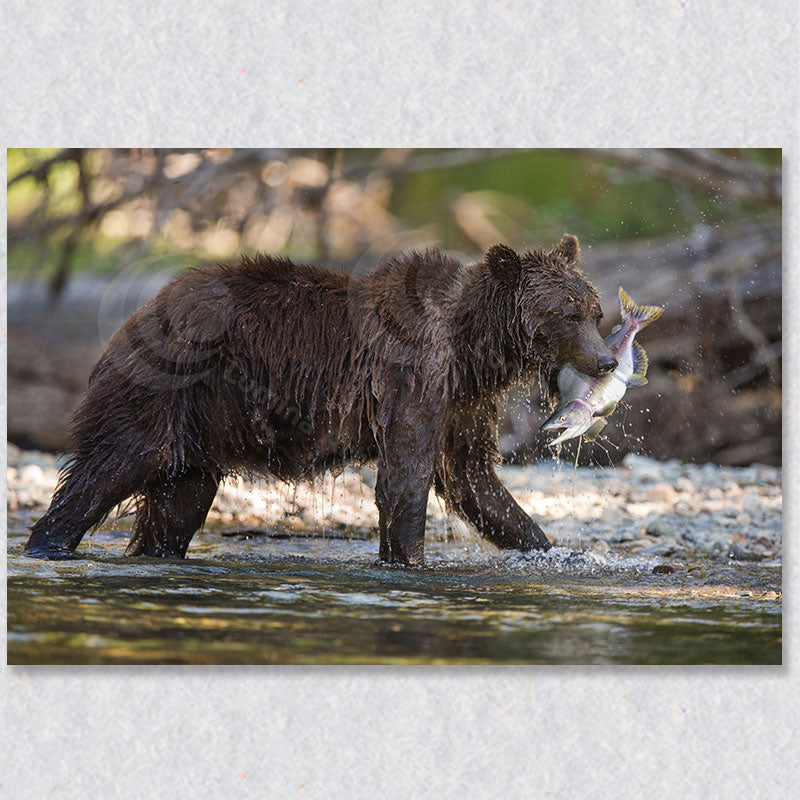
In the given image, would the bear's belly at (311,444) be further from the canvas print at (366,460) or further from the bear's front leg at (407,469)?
the bear's front leg at (407,469)

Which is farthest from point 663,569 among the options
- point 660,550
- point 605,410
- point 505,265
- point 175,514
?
point 175,514

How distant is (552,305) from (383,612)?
154 cm

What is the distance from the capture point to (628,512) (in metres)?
6.65

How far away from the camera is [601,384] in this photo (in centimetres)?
512

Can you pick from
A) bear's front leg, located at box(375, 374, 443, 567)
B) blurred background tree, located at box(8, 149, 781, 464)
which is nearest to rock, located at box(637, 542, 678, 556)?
blurred background tree, located at box(8, 149, 781, 464)

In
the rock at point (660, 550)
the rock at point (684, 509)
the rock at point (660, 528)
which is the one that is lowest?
the rock at point (660, 550)

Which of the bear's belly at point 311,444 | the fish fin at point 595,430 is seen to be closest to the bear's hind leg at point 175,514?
the bear's belly at point 311,444

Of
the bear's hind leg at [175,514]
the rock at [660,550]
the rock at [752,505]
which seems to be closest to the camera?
the bear's hind leg at [175,514]

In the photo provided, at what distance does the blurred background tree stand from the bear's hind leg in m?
1.47

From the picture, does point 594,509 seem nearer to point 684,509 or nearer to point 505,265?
point 684,509

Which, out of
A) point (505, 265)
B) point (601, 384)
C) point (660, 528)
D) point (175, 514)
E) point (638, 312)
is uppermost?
point (505, 265)

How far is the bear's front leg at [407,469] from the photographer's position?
203 inches

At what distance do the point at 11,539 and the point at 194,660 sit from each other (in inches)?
69.5
